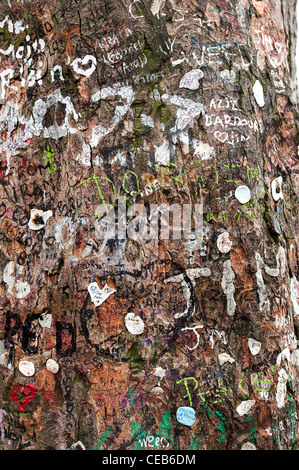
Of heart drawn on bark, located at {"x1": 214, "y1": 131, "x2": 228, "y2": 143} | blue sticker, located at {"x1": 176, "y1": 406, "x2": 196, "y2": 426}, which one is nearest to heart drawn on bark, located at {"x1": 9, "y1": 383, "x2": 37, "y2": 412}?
blue sticker, located at {"x1": 176, "y1": 406, "x2": 196, "y2": 426}

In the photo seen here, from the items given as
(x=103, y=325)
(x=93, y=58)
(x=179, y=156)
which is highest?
(x=93, y=58)

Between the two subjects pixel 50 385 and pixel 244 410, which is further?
pixel 50 385

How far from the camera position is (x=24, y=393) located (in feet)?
8.46

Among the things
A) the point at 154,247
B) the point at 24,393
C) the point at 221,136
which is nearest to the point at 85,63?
the point at 221,136

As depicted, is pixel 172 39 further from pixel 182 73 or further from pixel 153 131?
pixel 153 131

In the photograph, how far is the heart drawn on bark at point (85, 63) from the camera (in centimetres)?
254

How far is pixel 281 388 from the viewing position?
7.82 feet

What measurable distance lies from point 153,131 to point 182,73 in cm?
31

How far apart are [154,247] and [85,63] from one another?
99 cm

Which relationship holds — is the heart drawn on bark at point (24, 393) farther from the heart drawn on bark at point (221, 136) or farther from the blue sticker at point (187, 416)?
the heart drawn on bark at point (221, 136)
